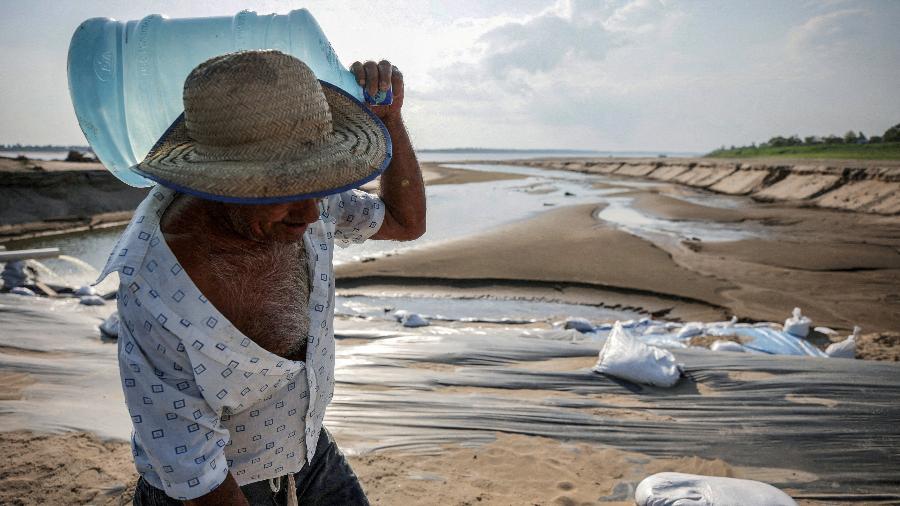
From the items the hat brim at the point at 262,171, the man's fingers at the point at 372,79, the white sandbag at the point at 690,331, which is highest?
the man's fingers at the point at 372,79

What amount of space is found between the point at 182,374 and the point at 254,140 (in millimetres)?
478

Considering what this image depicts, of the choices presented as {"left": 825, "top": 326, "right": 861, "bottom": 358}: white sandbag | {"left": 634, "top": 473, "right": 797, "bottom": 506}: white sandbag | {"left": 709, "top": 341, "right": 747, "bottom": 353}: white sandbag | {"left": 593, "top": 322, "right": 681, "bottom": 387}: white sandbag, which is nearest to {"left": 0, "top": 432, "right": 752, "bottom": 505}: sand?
{"left": 634, "top": 473, "right": 797, "bottom": 506}: white sandbag

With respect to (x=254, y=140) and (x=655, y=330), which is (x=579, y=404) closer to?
(x=655, y=330)

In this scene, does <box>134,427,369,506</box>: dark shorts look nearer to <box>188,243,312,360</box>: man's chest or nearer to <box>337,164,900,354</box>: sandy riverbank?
<box>188,243,312,360</box>: man's chest

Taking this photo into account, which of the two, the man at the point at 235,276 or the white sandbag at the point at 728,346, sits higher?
the man at the point at 235,276

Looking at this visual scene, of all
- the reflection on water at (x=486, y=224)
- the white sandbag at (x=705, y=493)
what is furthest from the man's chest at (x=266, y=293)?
the reflection on water at (x=486, y=224)

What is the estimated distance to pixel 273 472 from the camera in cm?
133

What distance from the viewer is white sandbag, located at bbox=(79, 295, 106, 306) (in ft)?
18.6

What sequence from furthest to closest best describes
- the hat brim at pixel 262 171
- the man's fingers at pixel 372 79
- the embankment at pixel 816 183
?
1. the embankment at pixel 816 183
2. the man's fingers at pixel 372 79
3. the hat brim at pixel 262 171

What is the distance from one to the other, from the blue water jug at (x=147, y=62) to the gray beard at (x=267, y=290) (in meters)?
0.57

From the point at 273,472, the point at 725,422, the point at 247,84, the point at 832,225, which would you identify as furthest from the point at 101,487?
the point at 832,225

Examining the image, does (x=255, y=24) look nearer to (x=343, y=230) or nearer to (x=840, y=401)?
(x=343, y=230)

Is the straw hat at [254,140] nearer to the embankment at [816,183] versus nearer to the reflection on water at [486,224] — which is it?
the reflection on water at [486,224]

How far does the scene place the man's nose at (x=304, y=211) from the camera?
106cm
